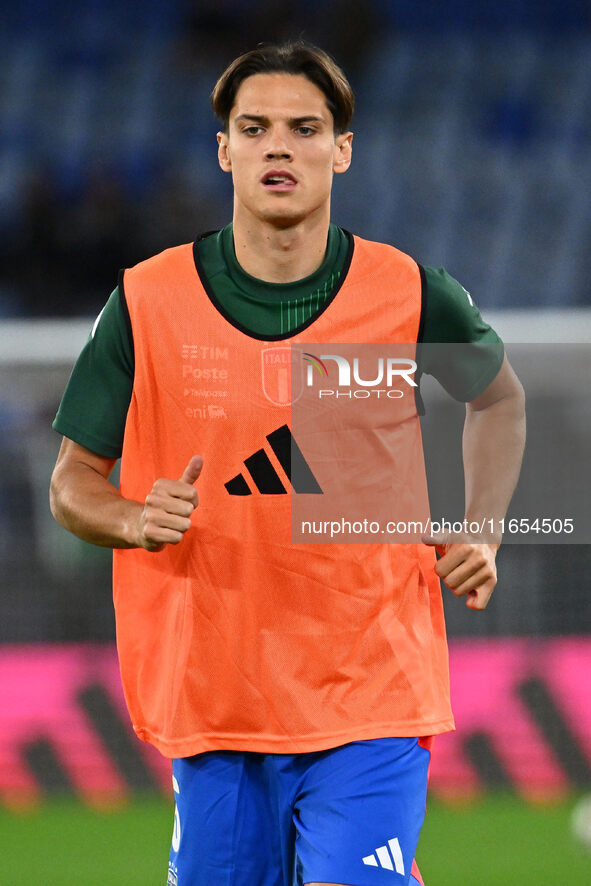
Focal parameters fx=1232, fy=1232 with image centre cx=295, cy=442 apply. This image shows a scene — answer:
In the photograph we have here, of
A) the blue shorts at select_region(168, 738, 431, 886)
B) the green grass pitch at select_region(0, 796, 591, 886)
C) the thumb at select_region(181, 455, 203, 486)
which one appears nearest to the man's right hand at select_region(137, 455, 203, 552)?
the thumb at select_region(181, 455, 203, 486)

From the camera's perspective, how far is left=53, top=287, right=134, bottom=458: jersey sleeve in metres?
2.38

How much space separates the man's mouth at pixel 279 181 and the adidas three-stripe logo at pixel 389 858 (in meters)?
1.23

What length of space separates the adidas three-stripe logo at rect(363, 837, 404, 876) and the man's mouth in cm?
123

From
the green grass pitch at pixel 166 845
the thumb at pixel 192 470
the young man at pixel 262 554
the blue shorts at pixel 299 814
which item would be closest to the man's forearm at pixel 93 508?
the young man at pixel 262 554

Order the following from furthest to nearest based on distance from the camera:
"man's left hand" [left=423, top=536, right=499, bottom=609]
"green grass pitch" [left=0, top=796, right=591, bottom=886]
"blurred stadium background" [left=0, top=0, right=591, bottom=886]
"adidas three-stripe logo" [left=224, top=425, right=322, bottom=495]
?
"blurred stadium background" [left=0, top=0, right=591, bottom=886] < "green grass pitch" [left=0, top=796, right=591, bottom=886] < "adidas three-stripe logo" [left=224, top=425, right=322, bottom=495] < "man's left hand" [left=423, top=536, right=499, bottom=609]

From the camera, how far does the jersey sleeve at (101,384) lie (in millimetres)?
2379

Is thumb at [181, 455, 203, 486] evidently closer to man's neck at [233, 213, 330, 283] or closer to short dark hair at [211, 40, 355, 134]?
man's neck at [233, 213, 330, 283]

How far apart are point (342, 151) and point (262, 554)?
881 millimetres

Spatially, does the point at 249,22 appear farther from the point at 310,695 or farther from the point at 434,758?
the point at 310,695

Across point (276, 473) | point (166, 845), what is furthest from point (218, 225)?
point (276, 473)

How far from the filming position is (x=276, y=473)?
2311 mm

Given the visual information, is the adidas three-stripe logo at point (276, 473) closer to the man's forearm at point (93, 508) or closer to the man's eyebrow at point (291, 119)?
the man's forearm at point (93, 508)

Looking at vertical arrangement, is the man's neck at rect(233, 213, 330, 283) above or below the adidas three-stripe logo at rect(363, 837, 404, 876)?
above

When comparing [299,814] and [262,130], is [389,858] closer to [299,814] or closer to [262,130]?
[299,814]
